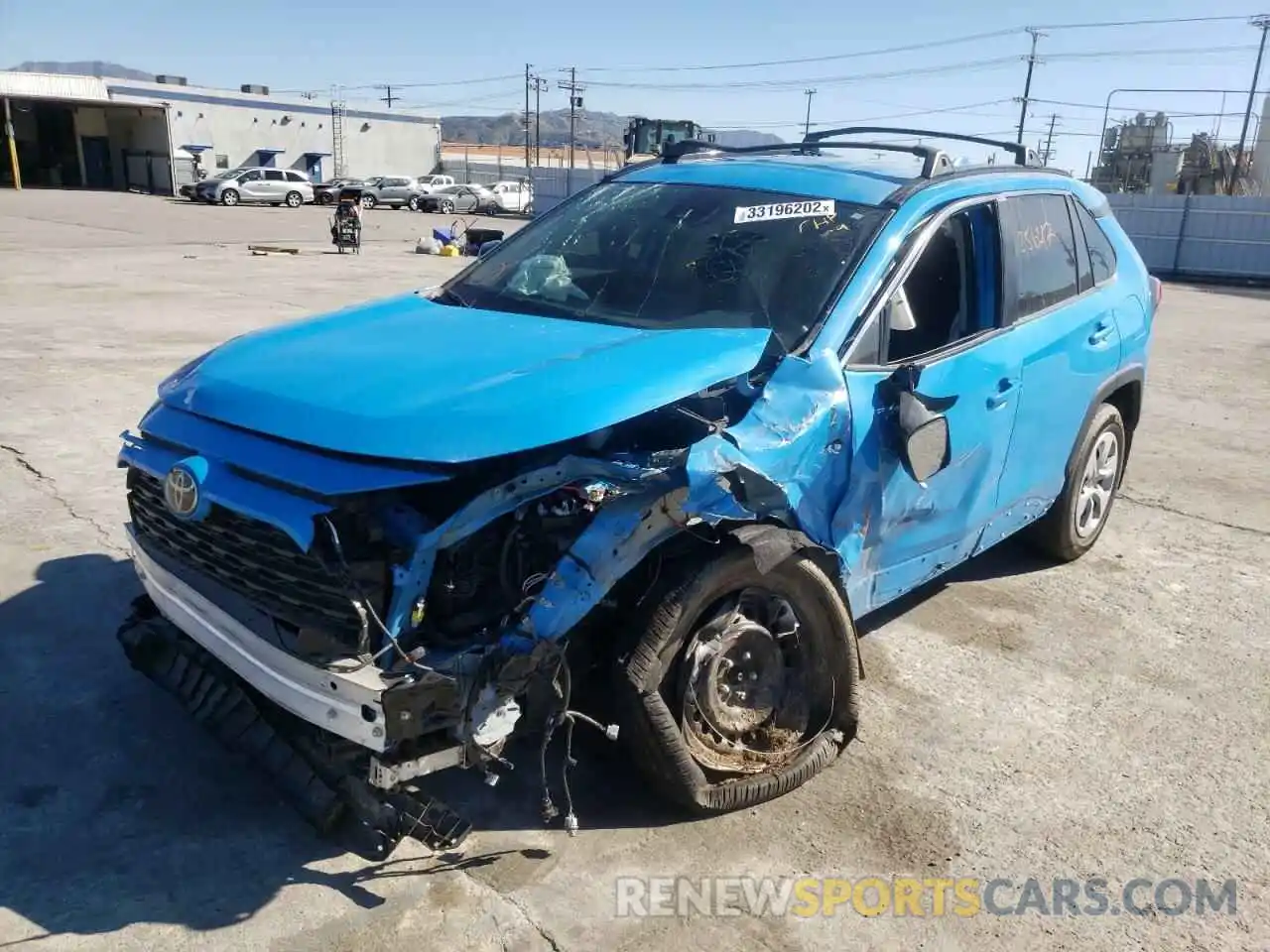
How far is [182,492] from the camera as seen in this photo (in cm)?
286

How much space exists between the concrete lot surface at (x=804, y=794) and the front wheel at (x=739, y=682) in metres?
0.15

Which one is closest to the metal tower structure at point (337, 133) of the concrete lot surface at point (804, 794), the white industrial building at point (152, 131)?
the white industrial building at point (152, 131)

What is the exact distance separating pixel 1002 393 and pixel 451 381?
224 centimetres

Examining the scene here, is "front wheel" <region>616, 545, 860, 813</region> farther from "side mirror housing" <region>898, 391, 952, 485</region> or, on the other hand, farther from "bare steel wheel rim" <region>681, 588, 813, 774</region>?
"side mirror housing" <region>898, 391, 952, 485</region>

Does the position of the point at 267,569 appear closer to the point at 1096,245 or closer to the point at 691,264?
the point at 691,264

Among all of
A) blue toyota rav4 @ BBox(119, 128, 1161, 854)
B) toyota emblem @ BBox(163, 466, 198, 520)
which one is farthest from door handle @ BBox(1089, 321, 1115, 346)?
toyota emblem @ BBox(163, 466, 198, 520)

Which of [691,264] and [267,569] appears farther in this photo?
[691,264]

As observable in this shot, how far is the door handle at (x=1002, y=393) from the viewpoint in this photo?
3938 mm

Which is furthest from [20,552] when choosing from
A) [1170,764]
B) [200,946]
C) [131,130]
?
[131,130]

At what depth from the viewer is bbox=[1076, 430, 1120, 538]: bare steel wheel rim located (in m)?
5.21

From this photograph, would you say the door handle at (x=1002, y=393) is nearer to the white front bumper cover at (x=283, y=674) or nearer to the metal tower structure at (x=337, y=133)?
the white front bumper cover at (x=283, y=674)

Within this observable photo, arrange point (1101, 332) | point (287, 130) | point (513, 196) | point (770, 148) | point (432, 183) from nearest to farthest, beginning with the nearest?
point (1101, 332)
point (770, 148)
point (513, 196)
point (432, 183)
point (287, 130)

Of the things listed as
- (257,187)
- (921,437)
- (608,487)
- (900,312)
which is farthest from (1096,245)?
(257,187)

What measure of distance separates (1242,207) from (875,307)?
85.6ft
